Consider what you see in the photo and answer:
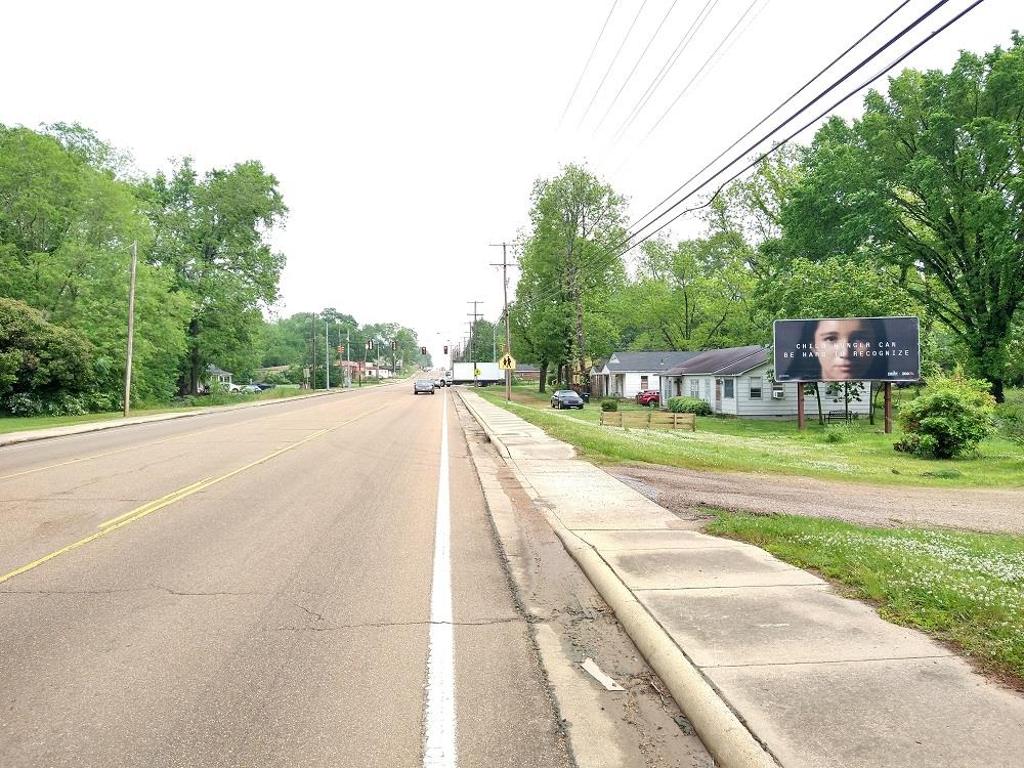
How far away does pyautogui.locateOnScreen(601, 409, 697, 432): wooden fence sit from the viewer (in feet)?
103

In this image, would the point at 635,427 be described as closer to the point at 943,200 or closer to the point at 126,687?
the point at 943,200

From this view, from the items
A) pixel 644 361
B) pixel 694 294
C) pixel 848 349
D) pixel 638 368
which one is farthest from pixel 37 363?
pixel 694 294

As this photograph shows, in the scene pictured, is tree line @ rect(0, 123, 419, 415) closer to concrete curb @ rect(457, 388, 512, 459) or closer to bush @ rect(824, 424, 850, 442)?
concrete curb @ rect(457, 388, 512, 459)

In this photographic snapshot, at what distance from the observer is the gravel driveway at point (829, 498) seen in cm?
990

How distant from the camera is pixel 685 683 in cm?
414

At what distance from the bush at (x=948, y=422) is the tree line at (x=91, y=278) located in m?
36.6

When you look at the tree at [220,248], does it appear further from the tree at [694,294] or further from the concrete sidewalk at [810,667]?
the concrete sidewalk at [810,667]

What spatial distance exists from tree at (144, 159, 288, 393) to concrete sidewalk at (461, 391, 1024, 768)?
177 feet

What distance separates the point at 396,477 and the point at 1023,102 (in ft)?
114

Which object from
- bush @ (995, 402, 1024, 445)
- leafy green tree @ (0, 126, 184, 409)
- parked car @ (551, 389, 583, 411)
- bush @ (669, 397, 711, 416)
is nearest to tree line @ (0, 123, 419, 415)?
leafy green tree @ (0, 126, 184, 409)

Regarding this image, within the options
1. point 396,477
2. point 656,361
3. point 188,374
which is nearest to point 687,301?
point 656,361

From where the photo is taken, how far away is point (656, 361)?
62781 mm

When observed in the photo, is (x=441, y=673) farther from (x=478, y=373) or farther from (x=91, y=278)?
(x=478, y=373)

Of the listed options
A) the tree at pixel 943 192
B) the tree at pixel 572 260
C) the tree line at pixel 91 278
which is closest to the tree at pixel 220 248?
the tree line at pixel 91 278
